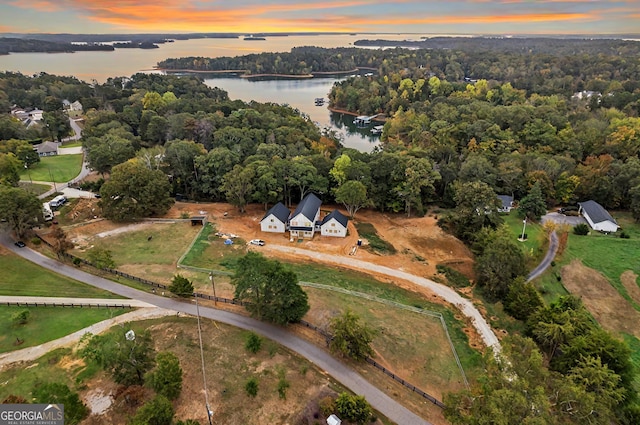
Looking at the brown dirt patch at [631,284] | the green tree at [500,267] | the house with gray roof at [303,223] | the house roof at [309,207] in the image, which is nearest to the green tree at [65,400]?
the house with gray roof at [303,223]

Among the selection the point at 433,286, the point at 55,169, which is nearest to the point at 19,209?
the point at 55,169

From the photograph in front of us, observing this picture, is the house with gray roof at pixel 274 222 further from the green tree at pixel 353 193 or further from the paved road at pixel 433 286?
the green tree at pixel 353 193

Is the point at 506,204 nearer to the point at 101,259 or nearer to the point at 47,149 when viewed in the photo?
the point at 101,259

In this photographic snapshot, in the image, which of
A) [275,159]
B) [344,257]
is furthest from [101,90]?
[344,257]

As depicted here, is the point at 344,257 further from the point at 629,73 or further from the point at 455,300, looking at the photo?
the point at 629,73

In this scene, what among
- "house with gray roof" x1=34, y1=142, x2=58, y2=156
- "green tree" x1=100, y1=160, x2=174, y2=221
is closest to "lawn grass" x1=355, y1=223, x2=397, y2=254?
"green tree" x1=100, y1=160, x2=174, y2=221

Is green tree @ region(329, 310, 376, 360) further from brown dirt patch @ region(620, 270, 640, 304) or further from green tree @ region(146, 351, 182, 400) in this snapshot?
brown dirt patch @ region(620, 270, 640, 304)
